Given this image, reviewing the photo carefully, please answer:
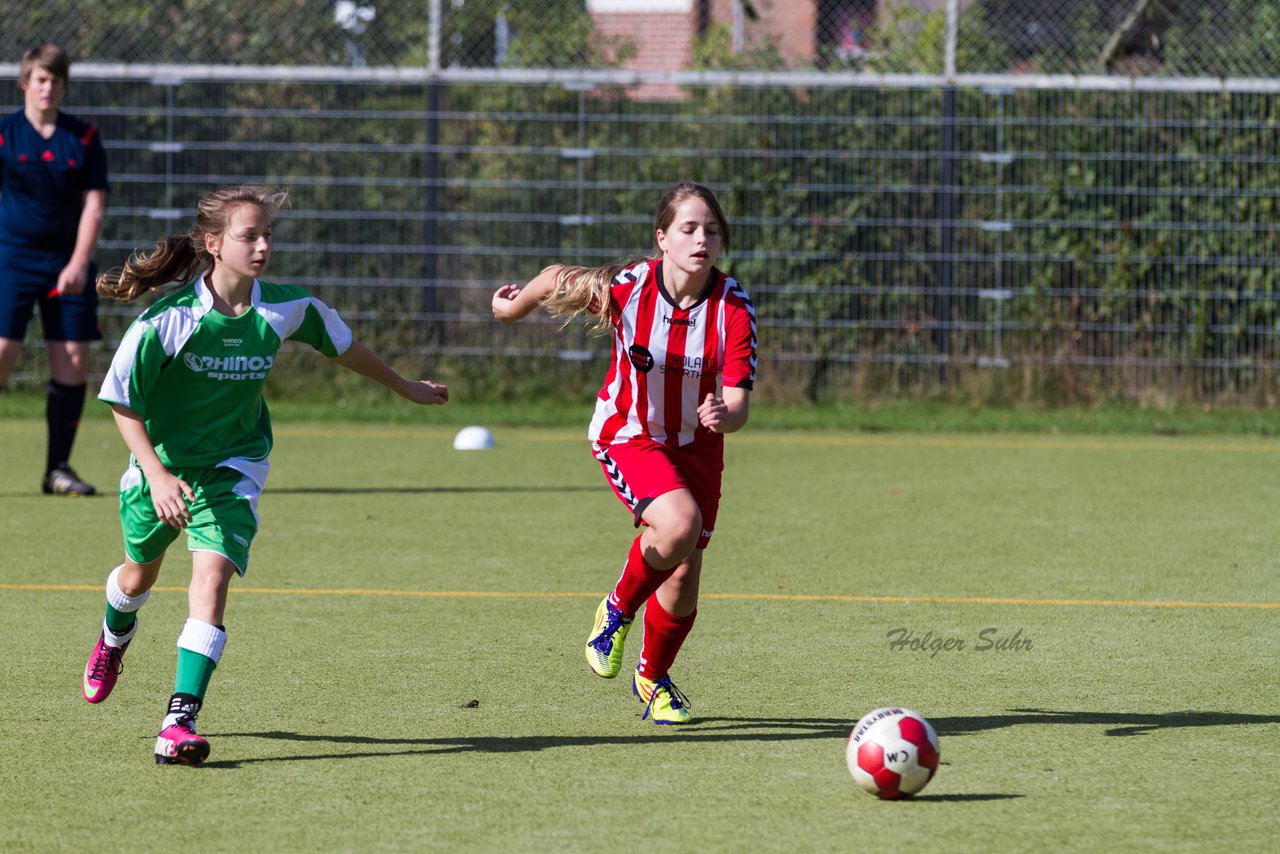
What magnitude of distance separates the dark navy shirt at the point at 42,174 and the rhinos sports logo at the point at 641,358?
4.93 meters

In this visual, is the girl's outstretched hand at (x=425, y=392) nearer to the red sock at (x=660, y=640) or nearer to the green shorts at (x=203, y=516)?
the green shorts at (x=203, y=516)

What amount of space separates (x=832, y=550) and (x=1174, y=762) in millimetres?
3446

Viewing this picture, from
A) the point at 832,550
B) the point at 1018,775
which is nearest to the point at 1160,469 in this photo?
the point at 832,550

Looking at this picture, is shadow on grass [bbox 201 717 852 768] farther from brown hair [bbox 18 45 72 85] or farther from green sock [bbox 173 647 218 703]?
brown hair [bbox 18 45 72 85]

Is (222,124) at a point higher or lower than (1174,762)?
higher

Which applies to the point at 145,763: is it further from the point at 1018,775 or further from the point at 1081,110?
the point at 1081,110

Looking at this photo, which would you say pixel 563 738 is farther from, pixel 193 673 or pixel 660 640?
pixel 193 673

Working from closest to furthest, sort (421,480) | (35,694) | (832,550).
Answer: (35,694) < (832,550) < (421,480)

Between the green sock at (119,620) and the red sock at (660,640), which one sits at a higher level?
the green sock at (119,620)

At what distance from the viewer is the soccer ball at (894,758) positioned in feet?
13.1

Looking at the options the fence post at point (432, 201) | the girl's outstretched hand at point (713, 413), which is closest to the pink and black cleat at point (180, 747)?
the girl's outstretched hand at point (713, 413)

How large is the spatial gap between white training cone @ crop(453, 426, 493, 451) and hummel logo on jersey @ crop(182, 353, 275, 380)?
6828 millimetres

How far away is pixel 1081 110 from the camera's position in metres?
13.3

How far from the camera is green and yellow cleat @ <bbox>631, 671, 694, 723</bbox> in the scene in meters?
4.80
